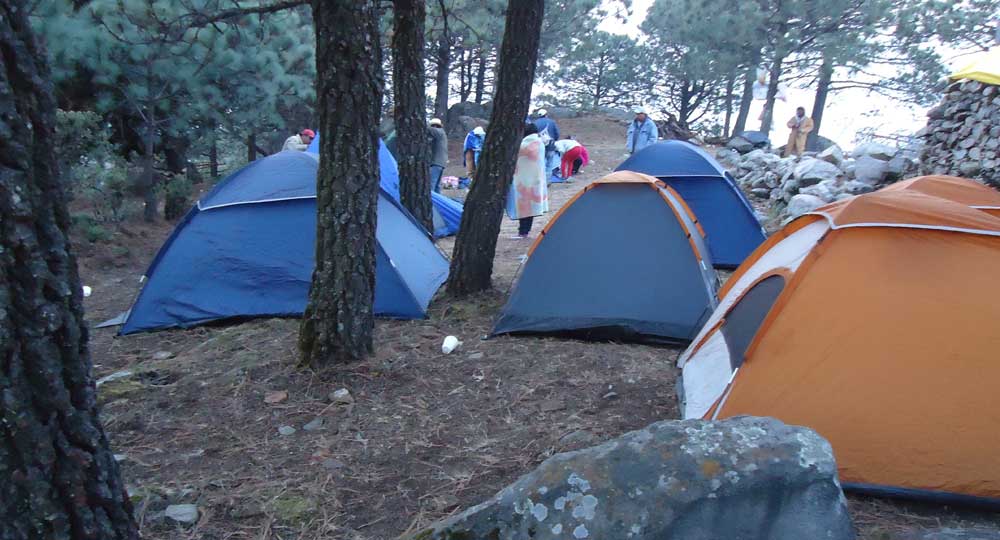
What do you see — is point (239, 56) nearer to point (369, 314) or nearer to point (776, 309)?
point (369, 314)

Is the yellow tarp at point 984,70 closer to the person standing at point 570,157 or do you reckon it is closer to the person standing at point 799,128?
the person standing at point 799,128

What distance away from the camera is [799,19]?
66.7ft

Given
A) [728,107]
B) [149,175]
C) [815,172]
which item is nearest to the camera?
[149,175]

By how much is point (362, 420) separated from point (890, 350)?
280 centimetres

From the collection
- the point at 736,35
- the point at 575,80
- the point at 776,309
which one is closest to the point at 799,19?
the point at 736,35

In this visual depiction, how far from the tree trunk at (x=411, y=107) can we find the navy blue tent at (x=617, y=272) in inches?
88.3

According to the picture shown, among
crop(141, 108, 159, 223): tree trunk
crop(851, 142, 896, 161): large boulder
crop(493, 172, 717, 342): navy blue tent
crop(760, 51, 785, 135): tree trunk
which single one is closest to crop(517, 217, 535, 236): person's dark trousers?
crop(493, 172, 717, 342): navy blue tent

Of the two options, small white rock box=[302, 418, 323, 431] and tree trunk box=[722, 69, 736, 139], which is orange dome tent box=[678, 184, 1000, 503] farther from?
tree trunk box=[722, 69, 736, 139]

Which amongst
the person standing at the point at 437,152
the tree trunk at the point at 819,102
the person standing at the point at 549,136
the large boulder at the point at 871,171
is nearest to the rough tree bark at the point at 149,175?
the person standing at the point at 437,152

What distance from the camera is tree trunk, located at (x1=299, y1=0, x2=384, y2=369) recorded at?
397 centimetres

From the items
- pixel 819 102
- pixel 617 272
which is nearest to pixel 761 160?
pixel 819 102

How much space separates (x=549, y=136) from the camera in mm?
14672

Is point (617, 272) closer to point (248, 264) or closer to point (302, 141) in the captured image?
point (248, 264)

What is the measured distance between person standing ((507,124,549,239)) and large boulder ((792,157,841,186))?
172 inches
